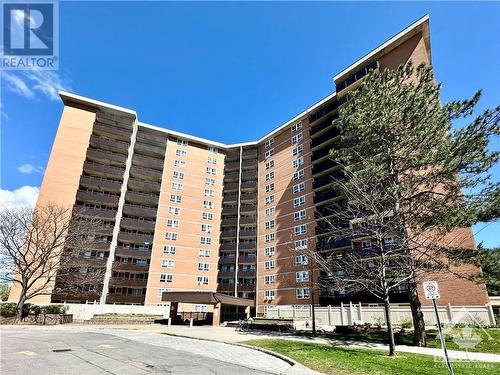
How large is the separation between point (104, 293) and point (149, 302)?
6.75 metres

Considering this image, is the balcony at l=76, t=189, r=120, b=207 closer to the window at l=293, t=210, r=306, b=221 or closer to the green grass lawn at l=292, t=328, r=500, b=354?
the window at l=293, t=210, r=306, b=221

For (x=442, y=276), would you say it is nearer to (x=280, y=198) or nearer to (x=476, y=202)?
(x=476, y=202)

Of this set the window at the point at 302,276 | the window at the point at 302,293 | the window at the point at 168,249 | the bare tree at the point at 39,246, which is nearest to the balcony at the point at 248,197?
the window at the point at 168,249

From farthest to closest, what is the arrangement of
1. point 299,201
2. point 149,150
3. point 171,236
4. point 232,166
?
point 232,166 < point 149,150 < point 171,236 < point 299,201

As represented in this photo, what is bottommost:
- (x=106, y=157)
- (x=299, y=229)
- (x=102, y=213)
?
(x=299, y=229)

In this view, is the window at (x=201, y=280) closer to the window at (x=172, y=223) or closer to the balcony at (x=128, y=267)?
the balcony at (x=128, y=267)

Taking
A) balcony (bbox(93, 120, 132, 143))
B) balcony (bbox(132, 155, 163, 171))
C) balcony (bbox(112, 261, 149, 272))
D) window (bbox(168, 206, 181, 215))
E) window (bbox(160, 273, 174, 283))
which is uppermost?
balcony (bbox(93, 120, 132, 143))

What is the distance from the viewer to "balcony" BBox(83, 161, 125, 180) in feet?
168

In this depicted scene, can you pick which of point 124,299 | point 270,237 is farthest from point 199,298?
point 270,237

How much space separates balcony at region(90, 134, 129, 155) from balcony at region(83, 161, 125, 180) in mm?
3337

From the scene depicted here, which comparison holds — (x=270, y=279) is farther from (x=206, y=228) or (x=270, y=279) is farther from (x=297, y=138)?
(x=297, y=138)

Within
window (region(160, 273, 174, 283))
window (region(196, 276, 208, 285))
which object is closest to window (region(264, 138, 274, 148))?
window (region(196, 276, 208, 285))

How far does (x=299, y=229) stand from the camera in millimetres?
49000

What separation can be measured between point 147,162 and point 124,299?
78.9ft
